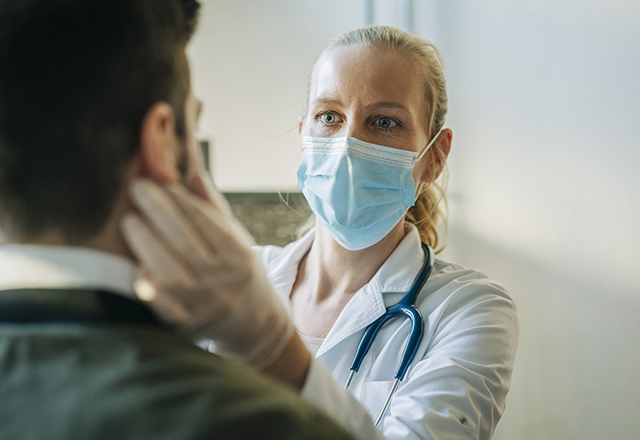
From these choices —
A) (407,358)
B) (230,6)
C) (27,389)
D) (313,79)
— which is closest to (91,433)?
(27,389)

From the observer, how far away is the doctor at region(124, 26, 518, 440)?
108 cm

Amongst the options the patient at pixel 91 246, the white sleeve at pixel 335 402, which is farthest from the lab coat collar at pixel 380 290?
the patient at pixel 91 246

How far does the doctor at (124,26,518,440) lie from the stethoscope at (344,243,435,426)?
0.6 inches

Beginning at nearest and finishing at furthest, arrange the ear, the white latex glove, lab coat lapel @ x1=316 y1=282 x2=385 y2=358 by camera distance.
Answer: the white latex glove, lab coat lapel @ x1=316 y1=282 x2=385 y2=358, the ear

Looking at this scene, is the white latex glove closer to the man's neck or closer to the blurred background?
the man's neck

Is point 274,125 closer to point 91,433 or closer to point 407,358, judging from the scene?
point 407,358

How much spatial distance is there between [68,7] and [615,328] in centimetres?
166

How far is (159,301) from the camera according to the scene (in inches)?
22.4

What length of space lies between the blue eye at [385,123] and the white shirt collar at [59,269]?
3.05 feet

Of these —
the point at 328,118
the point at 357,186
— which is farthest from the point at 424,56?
the point at 357,186

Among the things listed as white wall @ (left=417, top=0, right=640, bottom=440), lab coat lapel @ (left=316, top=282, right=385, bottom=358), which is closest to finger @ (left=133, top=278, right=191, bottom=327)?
lab coat lapel @ (left=316, top=282, right=385, bottom=358)

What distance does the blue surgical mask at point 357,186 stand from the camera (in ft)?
4.30

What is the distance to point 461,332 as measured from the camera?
3.76 ft

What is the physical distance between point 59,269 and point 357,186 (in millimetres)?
862
